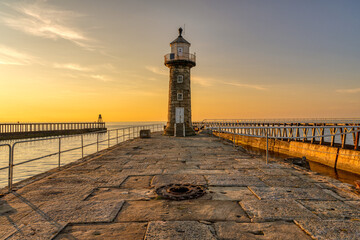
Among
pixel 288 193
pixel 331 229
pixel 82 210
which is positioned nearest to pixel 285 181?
pixel 288 193

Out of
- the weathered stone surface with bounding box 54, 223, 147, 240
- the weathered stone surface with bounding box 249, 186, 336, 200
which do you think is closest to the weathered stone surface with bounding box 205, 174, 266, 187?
the weathered stone surface with bounding box 249, 186, 336, 200

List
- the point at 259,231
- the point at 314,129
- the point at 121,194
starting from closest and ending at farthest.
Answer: the point at 259,231, the point at 121,194, the point at 314,129

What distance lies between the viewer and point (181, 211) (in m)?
3.60

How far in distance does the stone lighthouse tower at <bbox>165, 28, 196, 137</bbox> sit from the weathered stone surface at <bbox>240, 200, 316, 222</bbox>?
18.8 meters

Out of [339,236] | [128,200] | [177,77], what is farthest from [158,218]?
[177,77]

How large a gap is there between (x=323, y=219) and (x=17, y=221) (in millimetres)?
4595

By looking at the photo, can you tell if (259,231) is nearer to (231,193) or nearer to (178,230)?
(178,230)

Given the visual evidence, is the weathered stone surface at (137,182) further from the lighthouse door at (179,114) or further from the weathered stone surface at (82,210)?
the lighthouse door at (179,114)

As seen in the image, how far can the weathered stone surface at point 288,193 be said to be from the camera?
4.31 m

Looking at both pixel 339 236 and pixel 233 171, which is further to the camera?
pixel 233 171

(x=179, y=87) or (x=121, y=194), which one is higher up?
(x=179, y=87)

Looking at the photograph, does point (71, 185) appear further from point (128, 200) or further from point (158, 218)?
point (158, 218)

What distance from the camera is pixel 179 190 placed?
4633mm

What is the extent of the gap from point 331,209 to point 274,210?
38.8 inches
